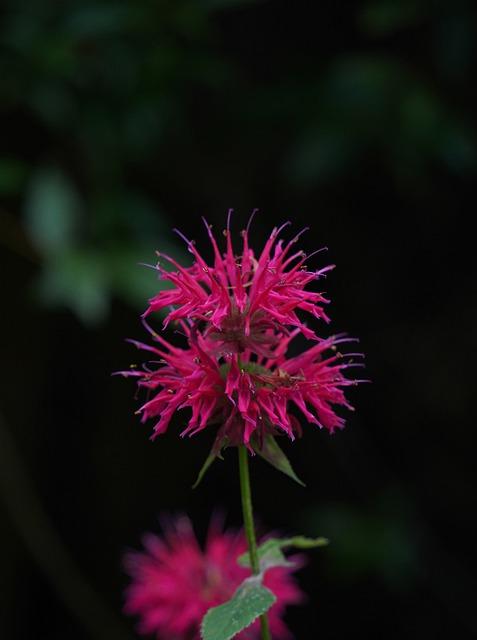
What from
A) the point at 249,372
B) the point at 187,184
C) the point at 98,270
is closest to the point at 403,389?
the point at 187,184

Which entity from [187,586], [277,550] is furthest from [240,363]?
[187,586]

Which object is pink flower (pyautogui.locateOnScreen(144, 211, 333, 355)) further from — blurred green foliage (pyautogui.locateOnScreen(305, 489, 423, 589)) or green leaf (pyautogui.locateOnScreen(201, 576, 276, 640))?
blurred green foliage (pyautogui.locateOnScreen(305, 489, 423, 589))

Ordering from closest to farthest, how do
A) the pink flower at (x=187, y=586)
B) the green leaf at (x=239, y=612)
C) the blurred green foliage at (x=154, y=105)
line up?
the green leaf at (x=239, y=612) → the pink flower at (x=187, y=586) → the blurred green foliage at (x=154, y=105)

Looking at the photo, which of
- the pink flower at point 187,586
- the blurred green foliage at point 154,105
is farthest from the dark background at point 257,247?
the pink flower at point 187,586

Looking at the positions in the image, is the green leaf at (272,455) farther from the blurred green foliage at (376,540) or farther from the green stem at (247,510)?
the blurred green foliage at (376,540)

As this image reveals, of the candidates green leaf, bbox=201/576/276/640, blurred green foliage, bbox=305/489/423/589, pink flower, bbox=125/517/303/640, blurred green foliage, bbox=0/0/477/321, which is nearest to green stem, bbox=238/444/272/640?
green leaf, bbox=201/576/276/640
